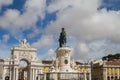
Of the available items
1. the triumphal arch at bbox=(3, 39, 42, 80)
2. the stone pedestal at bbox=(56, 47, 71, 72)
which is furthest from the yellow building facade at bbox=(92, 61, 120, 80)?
the stone pedestal at bbox=(56, 47, 71, 72)

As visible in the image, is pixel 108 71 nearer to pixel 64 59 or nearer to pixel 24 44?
pixel 24 44

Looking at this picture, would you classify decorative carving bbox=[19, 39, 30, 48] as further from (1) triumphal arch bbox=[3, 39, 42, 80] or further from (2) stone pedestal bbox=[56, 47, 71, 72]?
(2) stone pedestal bbox=[56, 47, 71, 72]

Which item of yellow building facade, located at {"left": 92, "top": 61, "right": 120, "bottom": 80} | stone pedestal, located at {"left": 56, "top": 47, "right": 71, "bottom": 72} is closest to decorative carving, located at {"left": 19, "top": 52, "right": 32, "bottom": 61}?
yellow building facade, located at {"left": 92, "top": 61, "right": 120, "bottom": 80}

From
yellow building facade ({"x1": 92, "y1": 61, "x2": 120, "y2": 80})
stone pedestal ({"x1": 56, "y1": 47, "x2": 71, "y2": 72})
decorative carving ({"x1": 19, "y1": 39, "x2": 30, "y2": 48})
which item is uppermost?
decorative carving ({"x1": 19, "y1": 39, "x2": 30, "y2": 48})

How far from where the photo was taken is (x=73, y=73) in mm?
46844

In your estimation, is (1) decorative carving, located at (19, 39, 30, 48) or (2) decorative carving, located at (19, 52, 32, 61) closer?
(2) decorative carving, located at (19, 52, 32, 61)

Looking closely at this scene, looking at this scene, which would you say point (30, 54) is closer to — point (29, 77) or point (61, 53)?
point (29, 77)

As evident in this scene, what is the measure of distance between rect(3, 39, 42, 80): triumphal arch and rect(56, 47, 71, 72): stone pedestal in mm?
40238

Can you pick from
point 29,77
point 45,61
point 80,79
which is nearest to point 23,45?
point 29,77

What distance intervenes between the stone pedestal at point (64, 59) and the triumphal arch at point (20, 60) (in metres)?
40.2

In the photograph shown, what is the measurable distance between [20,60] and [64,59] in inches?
1723

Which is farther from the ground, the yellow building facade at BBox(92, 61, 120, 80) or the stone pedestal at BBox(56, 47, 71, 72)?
the stone pedestal at BBox(56, 47, 71, 72)

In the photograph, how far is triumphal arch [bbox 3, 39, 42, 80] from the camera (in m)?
84.9

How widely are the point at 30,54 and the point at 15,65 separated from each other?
639 centimetres
